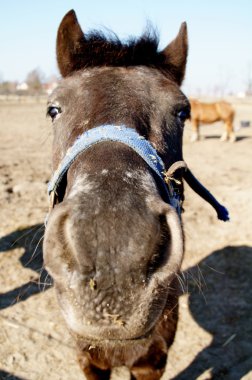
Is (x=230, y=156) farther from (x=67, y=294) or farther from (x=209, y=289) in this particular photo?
(x=67, y=294)

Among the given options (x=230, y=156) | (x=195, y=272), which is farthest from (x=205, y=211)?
(x=230, y=156)

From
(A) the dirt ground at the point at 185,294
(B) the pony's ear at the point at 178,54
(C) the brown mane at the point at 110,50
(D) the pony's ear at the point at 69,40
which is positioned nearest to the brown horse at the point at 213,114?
(A) the dirt ground at the point at 185,294

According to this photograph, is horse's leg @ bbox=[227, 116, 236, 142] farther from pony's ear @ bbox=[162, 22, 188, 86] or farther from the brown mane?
the brown mane

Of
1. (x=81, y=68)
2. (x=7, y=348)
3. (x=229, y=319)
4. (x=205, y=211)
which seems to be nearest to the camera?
(x=81, y=68)

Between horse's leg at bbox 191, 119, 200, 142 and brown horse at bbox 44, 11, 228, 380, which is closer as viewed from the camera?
brown horse at bbox 44, 11, 228, 380

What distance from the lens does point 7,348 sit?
4355 millimetres

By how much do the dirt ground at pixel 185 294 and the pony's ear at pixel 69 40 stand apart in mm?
781

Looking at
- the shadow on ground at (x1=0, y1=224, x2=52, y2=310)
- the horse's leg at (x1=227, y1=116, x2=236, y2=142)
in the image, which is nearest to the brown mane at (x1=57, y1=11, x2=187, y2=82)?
the shadow on ground at (x1=0, y1=224, x2=52, y2=310)

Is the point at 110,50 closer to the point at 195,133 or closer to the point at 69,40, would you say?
the point at 69,40

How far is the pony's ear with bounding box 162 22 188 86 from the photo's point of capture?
3318 mm

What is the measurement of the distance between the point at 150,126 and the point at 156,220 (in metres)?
0.95

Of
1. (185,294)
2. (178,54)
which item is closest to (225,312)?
(185,294)

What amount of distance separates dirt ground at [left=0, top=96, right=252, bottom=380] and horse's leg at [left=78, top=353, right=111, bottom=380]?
0.78m

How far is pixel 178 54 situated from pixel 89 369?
9.72 feet
